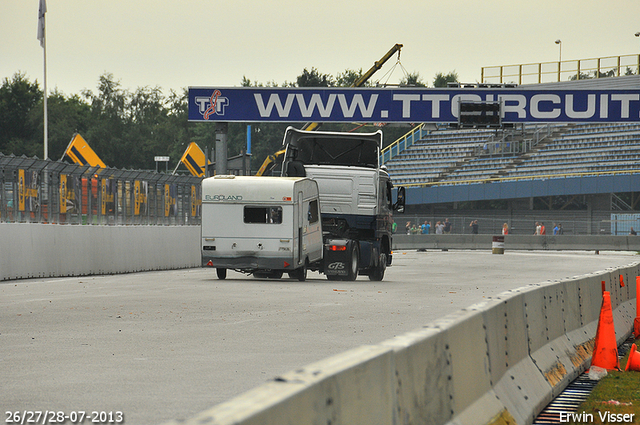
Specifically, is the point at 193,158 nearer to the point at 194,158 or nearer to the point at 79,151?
the point at 194,158

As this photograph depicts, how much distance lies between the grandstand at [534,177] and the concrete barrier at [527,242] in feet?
23.9

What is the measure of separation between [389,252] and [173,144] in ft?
330

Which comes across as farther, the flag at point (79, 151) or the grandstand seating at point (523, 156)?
the grandstand seating at point (523, 156)

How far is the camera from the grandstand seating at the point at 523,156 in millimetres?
65312

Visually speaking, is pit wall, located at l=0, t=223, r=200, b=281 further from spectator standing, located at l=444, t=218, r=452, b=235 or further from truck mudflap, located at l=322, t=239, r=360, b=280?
spectator standing, located at l=444, t=218, r=452, b=235

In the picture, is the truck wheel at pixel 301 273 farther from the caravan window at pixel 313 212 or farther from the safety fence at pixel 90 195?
the safety fence at pixel 90 195

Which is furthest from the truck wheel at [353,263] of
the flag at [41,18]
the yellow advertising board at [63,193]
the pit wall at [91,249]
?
the flag at [41,18]

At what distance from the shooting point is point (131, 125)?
11731cm

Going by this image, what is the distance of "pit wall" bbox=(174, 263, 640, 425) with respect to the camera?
314cm

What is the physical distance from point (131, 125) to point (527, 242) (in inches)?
2935

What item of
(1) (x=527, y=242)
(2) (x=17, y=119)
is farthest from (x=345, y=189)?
(2) (x=17, y=119)

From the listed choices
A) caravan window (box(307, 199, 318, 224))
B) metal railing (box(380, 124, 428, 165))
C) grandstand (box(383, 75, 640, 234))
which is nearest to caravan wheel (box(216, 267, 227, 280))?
caravan window (box(307, 199, 318, 224))

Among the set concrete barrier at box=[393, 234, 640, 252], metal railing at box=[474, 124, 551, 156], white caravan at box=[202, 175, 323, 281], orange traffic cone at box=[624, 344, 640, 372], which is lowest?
concrete barrier at box=[393, 234, 640, 252]

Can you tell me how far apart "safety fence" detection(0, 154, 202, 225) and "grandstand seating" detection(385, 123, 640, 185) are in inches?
1604
